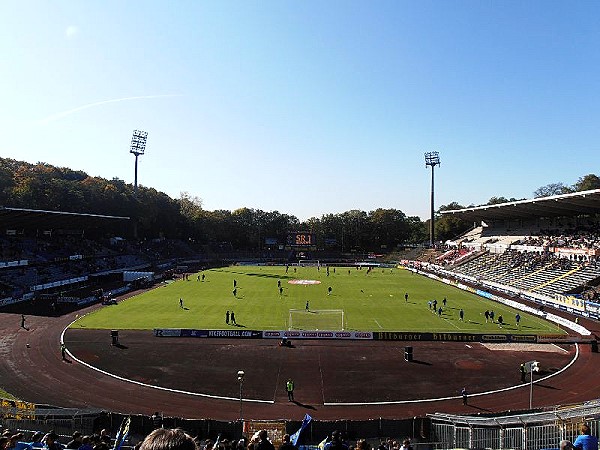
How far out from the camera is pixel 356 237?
5536 inches

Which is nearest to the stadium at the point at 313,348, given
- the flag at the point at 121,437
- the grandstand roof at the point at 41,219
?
the grandstand roof at the point at 41,219

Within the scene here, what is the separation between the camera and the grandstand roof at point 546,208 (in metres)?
58.2

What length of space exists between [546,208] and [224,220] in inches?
3553

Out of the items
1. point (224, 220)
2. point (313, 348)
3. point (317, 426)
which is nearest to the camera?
point (317, 426)

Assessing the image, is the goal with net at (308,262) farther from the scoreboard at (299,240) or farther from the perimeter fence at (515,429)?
the perimeter fence at (515,429)

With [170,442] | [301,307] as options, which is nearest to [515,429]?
[170,442]

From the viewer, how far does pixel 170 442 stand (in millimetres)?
2629

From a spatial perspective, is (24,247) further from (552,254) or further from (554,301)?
(552,254)

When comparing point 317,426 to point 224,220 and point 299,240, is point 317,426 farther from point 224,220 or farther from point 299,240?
point 224,220

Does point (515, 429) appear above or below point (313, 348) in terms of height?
above

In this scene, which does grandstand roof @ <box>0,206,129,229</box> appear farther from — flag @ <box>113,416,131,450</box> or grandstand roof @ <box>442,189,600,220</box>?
grandstand roof @ <box>442,189,600,220</box>

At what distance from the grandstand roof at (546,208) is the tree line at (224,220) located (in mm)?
30733

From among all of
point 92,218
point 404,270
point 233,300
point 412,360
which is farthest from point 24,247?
point 404,270

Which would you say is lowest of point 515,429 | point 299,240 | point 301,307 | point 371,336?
point 371,336
